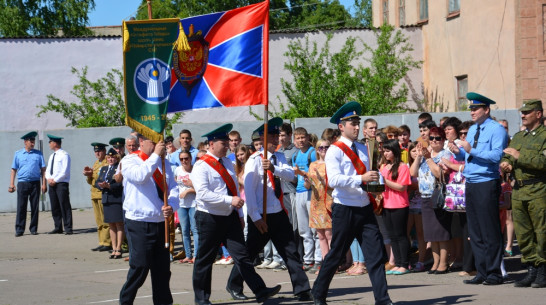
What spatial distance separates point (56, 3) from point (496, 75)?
937 inches

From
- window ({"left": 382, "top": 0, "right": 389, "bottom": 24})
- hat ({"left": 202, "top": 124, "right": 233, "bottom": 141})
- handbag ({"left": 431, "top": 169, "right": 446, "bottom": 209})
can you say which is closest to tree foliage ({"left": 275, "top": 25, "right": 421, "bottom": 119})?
window ({"left": 382, "top": 0, "right": 389, "bottom": 24})

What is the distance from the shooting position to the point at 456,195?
35.8 feet

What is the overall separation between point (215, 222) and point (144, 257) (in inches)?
36.7

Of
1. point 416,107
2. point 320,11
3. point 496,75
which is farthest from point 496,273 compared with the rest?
point 320,11

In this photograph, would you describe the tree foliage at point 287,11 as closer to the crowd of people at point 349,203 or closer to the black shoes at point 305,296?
the crowd of people at point 349,203

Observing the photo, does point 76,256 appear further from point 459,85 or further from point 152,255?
point 459,85

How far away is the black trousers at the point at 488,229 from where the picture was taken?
10180mm

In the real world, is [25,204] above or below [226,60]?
below

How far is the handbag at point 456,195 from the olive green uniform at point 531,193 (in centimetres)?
91

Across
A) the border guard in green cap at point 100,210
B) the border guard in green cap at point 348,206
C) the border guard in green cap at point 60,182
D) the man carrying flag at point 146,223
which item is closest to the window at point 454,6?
the border guard in green cap at point 60,182

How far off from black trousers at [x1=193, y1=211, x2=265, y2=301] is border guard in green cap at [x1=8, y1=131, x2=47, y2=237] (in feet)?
31.1

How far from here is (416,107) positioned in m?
28.6

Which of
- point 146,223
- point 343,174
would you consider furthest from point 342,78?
point 146,223

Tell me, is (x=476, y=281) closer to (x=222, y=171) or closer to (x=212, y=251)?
(x=212, y=251)
